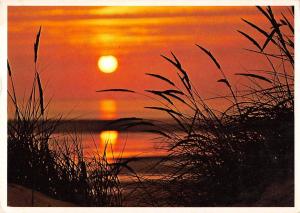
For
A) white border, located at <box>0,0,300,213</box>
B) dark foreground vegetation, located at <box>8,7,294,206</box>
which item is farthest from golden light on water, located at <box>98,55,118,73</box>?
white border, located at <box>0,0,300,213</box>

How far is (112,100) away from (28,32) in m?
0.53

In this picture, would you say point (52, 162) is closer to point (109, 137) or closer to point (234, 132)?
point (109, 137)

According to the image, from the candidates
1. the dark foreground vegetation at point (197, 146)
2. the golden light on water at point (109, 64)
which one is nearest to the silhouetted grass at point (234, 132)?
the dark foreground vegetation at point (197, 146)

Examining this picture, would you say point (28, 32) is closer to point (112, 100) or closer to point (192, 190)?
point (112, 100)

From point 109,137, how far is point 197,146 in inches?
17.3

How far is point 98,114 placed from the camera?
213 inches

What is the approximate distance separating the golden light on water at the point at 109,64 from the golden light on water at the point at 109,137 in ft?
0.99

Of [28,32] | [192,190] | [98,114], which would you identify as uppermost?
[28,32]

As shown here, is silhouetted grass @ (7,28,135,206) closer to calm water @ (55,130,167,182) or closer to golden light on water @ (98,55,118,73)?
calm water @ (55,130,167,182)

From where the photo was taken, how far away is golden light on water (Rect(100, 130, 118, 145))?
17.8 ft

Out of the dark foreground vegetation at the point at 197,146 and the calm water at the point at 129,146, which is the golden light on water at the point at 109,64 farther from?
the calm water at the point at 129,146

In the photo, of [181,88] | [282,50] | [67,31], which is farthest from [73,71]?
[282,50]

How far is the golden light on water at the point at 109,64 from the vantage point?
5.40 metres
